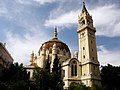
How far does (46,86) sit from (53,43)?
2443cm

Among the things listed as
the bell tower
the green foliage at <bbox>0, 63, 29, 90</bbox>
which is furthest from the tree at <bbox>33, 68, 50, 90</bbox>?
the bell tower

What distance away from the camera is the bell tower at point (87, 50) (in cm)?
4716

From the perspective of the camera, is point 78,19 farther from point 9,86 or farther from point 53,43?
point 9,86

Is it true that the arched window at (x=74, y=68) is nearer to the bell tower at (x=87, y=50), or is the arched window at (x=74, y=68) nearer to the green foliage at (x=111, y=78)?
the bell tower at (x=87, y=50)

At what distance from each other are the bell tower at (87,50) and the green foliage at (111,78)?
2.74 meters

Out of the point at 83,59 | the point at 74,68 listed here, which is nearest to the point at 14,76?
the point at 74,68

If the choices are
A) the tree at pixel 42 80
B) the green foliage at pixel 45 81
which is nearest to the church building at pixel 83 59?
the green foliage at pixel 45 81

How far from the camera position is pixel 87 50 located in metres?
50.1

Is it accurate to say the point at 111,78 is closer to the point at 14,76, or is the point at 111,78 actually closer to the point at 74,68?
the point at 74,68

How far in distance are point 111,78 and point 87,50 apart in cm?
948

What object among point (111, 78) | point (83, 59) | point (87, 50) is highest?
point (87, 50)

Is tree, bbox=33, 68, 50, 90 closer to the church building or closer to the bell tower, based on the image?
the church building

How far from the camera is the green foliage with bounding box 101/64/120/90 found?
49.6 meters

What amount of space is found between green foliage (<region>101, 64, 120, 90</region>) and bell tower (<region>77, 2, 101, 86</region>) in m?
2.74
